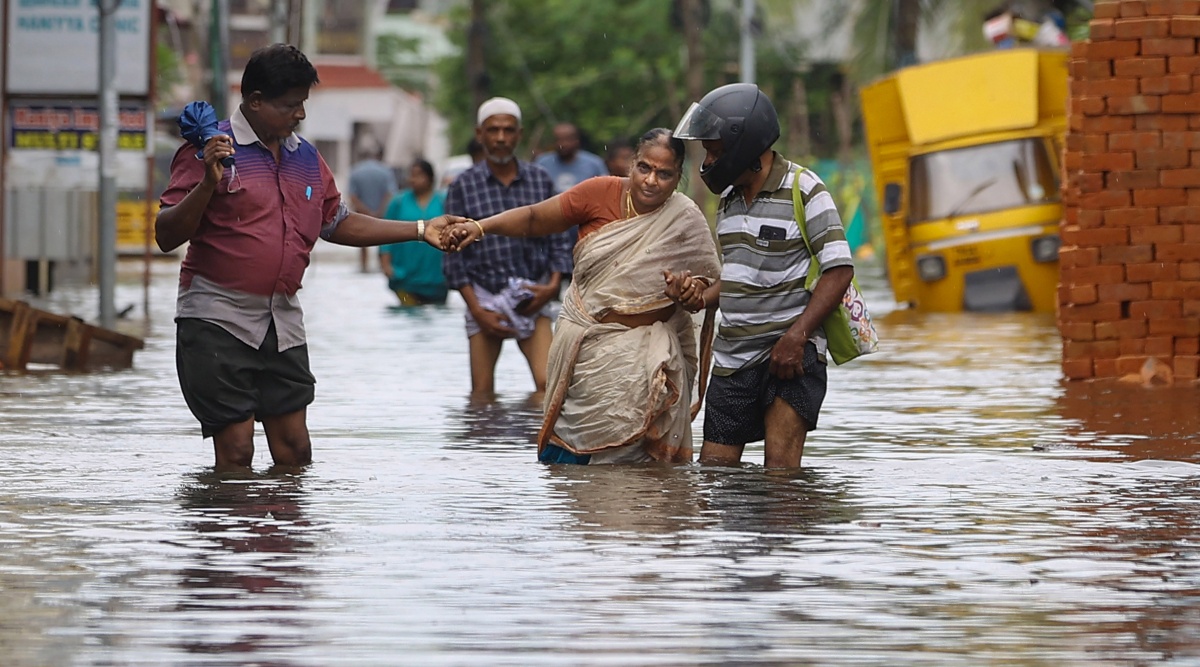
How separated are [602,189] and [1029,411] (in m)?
4.06

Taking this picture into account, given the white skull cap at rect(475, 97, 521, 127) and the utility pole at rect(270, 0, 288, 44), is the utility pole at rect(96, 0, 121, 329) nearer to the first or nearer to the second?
the white skull cap at rect(475, 97, 521, 127)

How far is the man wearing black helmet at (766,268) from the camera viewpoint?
28.3 ft

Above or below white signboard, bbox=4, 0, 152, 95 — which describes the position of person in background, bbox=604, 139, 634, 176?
below

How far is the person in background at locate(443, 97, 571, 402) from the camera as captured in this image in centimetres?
1256

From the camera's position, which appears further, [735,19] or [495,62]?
[495,62]

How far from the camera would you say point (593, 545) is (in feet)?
24.4

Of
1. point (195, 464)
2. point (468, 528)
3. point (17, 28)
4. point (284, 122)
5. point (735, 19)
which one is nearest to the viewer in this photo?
point (468, 528)

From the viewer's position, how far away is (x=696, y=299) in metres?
9.02

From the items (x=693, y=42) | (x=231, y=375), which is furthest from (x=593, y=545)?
(x=693, y=42)

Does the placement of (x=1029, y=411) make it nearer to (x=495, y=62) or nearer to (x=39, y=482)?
(x=39, y=482)

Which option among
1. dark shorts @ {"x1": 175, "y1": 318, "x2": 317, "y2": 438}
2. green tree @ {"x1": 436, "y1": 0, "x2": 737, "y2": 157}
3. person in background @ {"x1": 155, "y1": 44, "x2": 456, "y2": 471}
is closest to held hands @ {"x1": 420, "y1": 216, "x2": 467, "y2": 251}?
person in background @ {"x1": 155, "y1": 44, "x2": 456, "y2": 471}

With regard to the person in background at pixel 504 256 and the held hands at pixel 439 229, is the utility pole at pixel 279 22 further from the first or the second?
the held hands at pixel 439 229

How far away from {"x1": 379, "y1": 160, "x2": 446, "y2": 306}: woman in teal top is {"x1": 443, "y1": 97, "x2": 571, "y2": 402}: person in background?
32.1 feet

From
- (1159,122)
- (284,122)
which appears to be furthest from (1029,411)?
(284,122)
